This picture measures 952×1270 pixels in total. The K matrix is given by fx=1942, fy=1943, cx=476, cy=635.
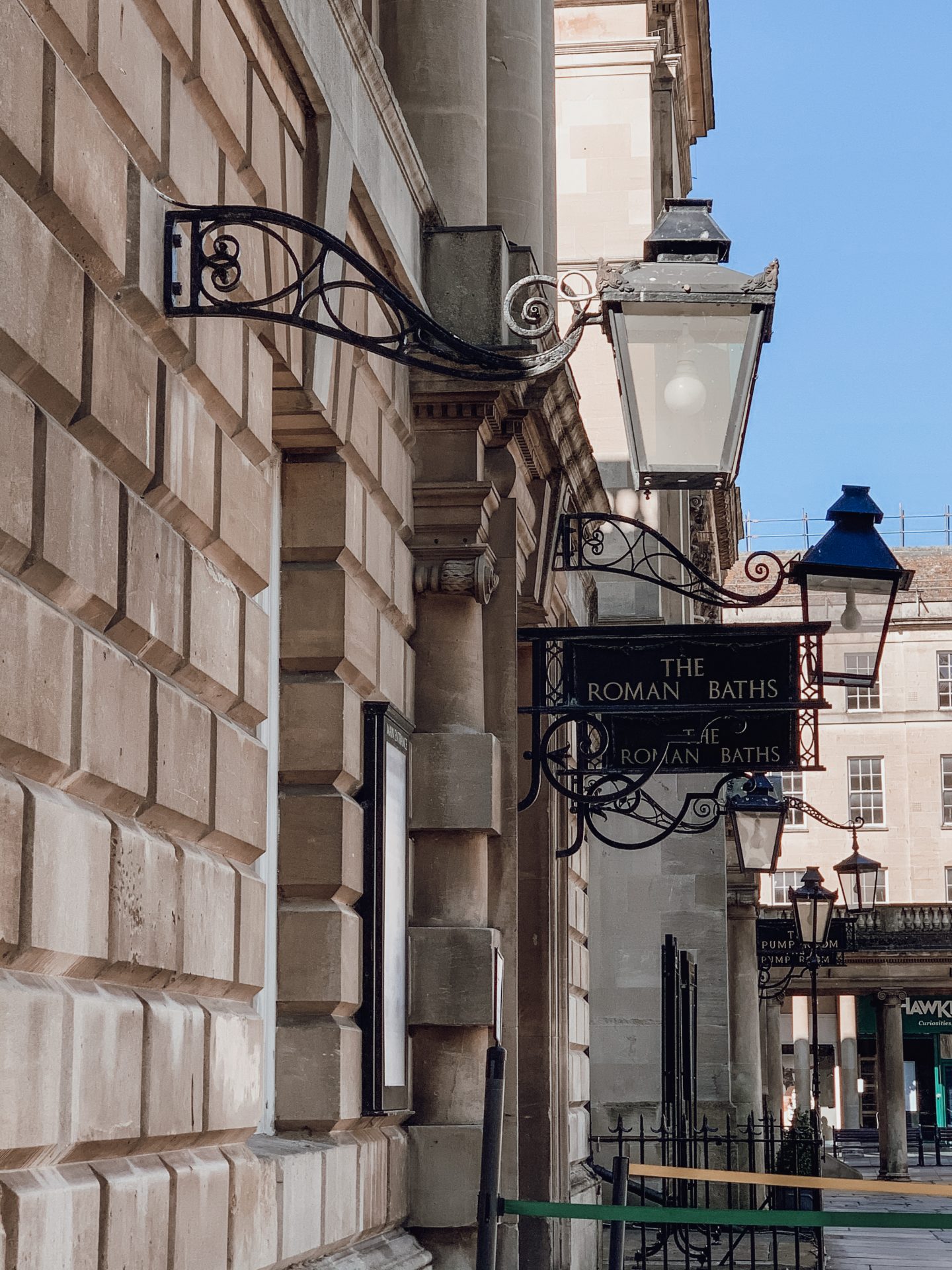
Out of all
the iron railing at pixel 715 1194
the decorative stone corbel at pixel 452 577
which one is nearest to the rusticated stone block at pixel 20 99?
the decorative stone corbel at pixel 452 577

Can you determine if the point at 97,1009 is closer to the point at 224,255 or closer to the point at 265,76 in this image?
the point at 224,255

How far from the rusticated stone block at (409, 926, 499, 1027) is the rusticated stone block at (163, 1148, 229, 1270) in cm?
362

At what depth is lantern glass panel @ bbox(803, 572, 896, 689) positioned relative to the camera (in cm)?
1045

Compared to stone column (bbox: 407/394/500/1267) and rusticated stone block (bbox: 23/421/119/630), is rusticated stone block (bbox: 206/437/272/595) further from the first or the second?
stone column (bbox: 407/394/500/1267)

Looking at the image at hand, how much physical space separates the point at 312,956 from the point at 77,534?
11.2 feet

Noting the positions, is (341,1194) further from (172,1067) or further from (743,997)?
(743,997)

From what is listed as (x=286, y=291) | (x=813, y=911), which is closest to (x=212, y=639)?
(x=286, y=291)

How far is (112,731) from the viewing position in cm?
457

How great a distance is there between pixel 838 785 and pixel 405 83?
186 feet

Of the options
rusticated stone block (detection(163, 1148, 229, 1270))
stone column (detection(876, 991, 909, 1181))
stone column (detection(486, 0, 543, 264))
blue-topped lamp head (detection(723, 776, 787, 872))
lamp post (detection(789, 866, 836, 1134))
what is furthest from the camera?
stone column (detection(876, 991, 909, 1181))

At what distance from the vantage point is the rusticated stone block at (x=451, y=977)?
901 centimetres

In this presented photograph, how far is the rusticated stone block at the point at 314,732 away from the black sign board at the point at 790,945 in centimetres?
1531

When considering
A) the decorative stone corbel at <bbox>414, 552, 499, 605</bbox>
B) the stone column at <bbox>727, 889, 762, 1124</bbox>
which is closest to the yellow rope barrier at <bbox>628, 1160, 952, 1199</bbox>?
the decorative stone corbel at <bbox>414, 552, 499, 605</bbox>

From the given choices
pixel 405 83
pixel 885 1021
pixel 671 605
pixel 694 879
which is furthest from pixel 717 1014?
pixel 885 1021
